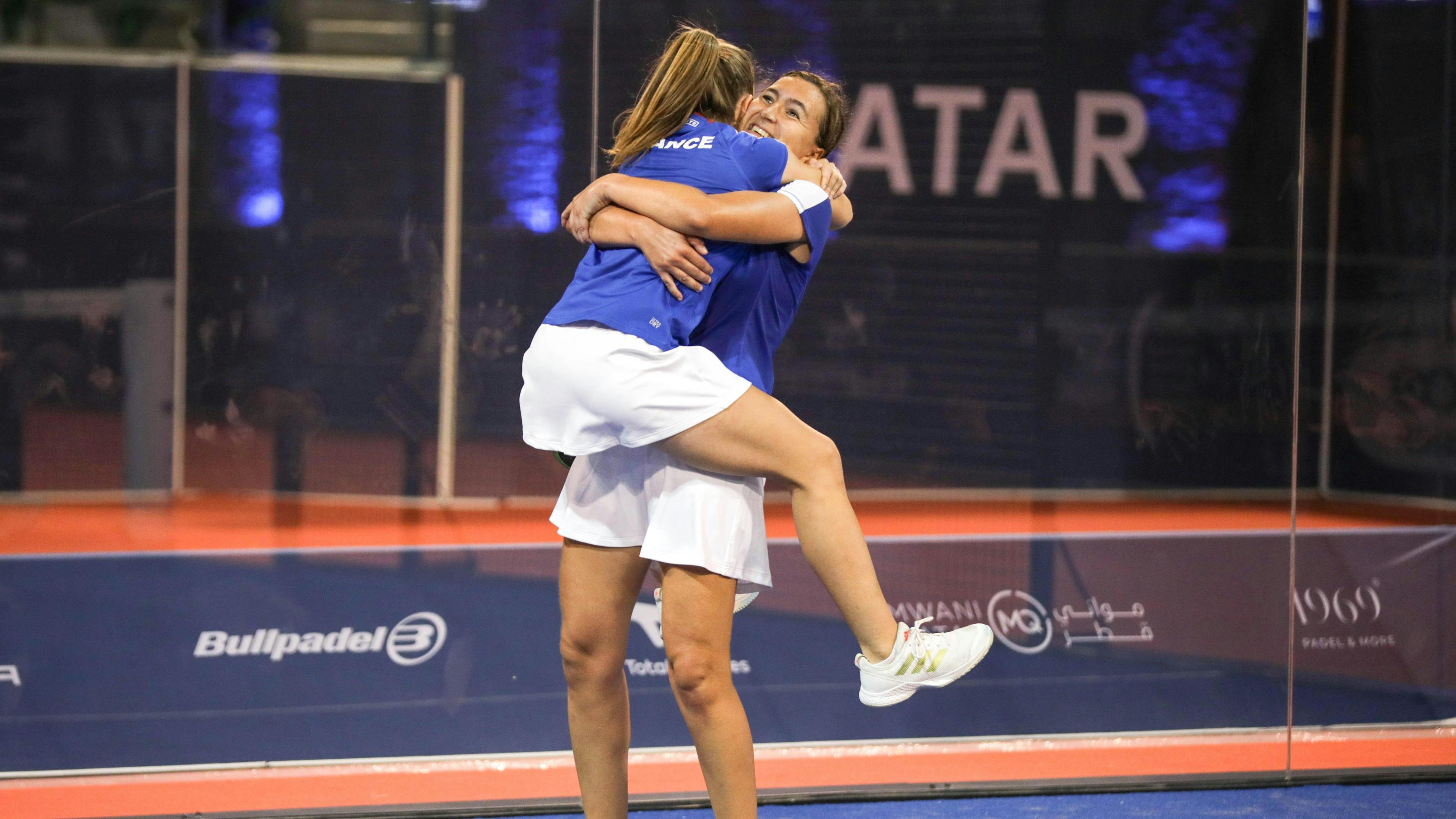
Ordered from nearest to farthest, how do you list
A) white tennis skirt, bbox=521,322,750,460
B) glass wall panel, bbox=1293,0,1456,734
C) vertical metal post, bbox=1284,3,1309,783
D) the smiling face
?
white tennis skirt, bbox=521,322,750,460, the smiling face, vertical metal post, bbox=1284,3,1309,783, glass wall panel, bbox=1293,0,1456,734

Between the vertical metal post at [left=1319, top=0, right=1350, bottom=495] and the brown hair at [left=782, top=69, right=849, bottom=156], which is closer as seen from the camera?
the brown hair at [left=782, top=69, right=849, bottom=156]

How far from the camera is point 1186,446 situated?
339cm

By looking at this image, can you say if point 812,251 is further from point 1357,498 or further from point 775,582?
point 1357,498

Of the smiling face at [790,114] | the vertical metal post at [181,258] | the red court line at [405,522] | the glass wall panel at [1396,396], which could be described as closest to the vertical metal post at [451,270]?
the red court line at [405,522]

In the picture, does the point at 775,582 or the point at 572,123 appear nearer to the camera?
the point at 572,123

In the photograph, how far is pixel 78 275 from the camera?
296 centimetres

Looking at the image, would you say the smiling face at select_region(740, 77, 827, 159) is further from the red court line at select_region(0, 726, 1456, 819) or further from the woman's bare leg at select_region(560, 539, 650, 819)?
the red court line at select_region(0, 726, 1456, 819)

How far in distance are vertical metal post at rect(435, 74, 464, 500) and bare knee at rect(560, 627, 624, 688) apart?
1330mm

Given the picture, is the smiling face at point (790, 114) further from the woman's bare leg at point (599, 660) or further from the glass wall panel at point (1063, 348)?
the glass wall panel at point (1063, 348)

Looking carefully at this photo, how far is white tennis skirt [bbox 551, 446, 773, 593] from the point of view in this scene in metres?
1.74

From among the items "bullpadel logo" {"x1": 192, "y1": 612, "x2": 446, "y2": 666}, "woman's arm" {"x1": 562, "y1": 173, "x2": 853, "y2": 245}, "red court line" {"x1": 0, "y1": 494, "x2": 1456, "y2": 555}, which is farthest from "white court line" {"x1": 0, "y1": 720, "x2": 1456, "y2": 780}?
"woman's arm" {"x1": 562, "y1": 173, "x2": 853, "y2": 245}

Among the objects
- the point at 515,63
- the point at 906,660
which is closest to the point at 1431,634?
the point at 906,660

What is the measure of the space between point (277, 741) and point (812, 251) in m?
1.92

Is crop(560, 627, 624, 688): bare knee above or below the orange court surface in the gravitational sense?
above
